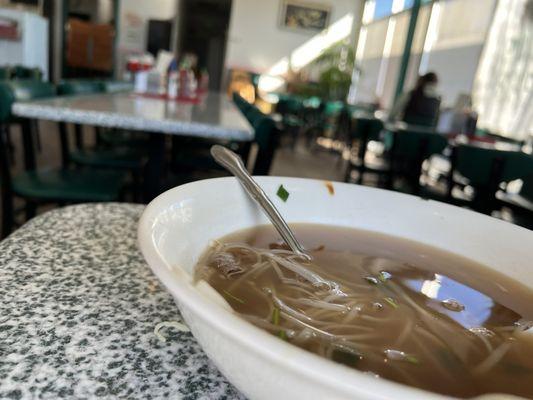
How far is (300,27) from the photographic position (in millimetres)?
9617

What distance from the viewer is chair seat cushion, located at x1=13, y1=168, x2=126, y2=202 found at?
1.79 meters

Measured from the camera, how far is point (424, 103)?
523 cm

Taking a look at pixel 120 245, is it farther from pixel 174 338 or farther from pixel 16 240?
pixel 174 338

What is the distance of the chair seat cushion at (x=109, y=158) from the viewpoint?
246 centimetres

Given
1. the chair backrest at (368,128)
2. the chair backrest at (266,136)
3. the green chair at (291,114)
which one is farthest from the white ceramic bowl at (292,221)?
the green chair at (291,114)

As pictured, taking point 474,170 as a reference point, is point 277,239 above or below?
above

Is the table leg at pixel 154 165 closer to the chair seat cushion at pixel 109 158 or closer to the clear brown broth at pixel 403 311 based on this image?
the chair seat cushion at pixel 109 158

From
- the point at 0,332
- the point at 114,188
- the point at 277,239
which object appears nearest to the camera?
the point at 0,332

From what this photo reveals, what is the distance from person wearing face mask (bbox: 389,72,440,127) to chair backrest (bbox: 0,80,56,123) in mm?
4041

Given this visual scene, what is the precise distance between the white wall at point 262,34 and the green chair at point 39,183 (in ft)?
26.3

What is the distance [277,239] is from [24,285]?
30 cm

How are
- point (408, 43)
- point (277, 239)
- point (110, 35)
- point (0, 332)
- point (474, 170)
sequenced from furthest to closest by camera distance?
point (110, 35), point (408, 43), point (474, 170), point (277, 239), point (0, 332)

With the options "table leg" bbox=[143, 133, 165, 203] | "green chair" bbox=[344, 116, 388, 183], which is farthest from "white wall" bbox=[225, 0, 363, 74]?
"table leg" bbox=[143, 133, 165, 203]

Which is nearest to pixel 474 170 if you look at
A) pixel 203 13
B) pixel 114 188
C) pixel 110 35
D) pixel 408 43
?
pixel 114 188
